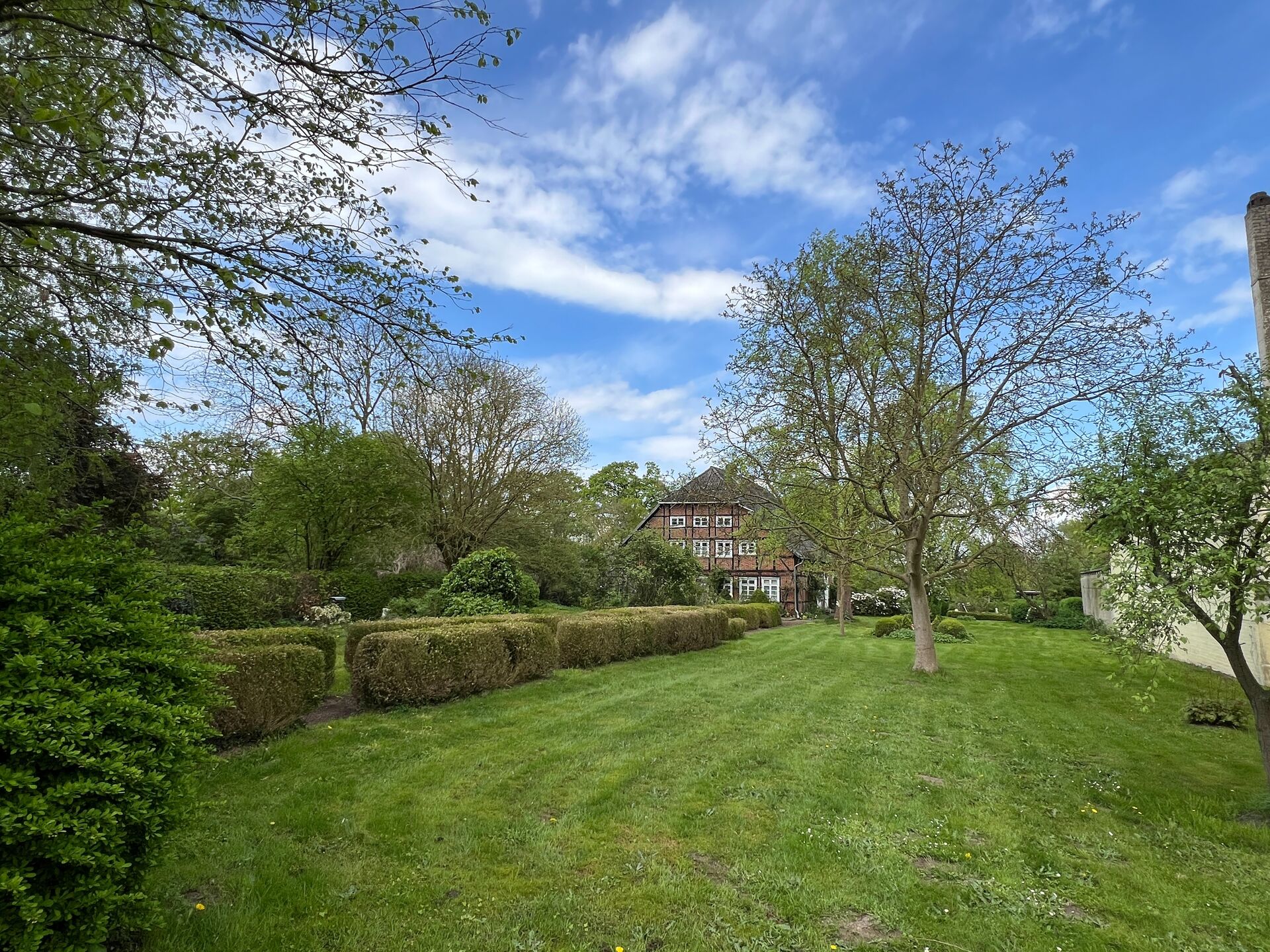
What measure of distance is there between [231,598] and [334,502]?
6494mm

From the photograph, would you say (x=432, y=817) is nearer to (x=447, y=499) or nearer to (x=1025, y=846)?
(x=1025, y=846)

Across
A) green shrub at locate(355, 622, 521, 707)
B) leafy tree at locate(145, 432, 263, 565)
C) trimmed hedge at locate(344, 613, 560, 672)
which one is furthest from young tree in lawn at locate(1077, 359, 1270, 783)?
trimmed hedge at locate(344, 613, 560, 672)

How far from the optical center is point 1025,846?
411 centimetres

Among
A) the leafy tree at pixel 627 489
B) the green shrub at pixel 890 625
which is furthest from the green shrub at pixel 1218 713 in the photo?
the leafy tree at pixel 627 489

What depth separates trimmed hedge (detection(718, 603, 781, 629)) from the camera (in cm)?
2112

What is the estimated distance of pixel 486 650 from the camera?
27.7 feet

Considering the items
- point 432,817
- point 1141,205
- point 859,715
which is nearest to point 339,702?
point 432,817

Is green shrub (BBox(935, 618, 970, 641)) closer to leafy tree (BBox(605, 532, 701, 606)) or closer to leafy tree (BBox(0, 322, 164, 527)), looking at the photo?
leafy tree (BBox(605, 532, 701, 606))

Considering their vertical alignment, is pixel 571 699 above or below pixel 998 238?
below

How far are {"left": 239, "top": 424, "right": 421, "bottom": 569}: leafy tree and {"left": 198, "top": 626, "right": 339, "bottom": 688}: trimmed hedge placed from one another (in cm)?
1020

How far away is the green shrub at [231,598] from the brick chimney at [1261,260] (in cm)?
1971

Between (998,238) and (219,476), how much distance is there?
485 inches

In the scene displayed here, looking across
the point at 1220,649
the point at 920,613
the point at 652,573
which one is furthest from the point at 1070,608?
the point at 920,613

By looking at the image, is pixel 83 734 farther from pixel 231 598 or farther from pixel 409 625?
pixel 231 598
